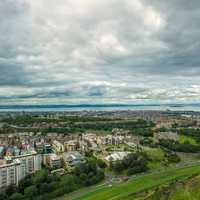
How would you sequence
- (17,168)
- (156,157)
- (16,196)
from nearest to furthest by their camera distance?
1. (16,196)
2. (17,168)
3. (156,157)

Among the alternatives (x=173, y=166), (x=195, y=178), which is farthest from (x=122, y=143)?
(x=195, y=178)

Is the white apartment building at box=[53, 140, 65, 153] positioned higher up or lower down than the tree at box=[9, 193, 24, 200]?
higher up

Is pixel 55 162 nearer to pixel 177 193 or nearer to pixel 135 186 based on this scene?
pixel 135 186

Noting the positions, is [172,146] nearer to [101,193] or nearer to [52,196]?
[101,193]

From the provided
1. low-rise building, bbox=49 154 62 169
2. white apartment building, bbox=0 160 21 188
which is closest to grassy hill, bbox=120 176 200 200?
white apartment building, bbox=0 160 21 188

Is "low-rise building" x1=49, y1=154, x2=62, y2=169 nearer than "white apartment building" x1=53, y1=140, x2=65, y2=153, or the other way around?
"low-rise building" x1=49, y1=154, x2=62, y2=169

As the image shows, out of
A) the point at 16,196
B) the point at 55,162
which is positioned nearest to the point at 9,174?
the point at 16,196

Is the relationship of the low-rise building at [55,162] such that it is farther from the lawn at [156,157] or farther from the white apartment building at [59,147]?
the lawn at [156,157]

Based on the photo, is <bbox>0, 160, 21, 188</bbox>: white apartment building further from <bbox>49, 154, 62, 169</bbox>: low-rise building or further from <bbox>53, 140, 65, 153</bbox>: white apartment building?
<bbox>53, 140, 65, 153</bbox>: white apartment building

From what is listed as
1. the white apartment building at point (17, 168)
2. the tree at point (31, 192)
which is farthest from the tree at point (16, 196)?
the white apartment building at point (17, 168)
